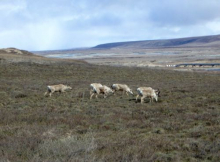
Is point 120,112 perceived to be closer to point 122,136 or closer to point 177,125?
point 177,125

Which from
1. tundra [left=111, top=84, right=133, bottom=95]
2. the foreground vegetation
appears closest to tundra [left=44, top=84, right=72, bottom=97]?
tundra [left=111, top=84, right=133, bottom=95]

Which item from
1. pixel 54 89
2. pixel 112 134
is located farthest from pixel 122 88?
pixel 112 134

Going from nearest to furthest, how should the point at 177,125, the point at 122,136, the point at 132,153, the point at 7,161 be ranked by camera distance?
the point at 7,161, the point at 132,153, the point at 122,136, the point at 177,125

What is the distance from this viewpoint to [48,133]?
10641 mm

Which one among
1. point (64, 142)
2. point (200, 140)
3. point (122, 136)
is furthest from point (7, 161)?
point (200, 140)

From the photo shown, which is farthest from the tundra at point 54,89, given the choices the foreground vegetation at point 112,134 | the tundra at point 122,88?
the foreground vegetation at point 112,134

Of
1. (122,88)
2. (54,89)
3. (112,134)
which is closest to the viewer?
(112,134)

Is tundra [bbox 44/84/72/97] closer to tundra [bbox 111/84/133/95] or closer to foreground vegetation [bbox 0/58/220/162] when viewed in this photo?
tundra [bbox 111/84/133/95]

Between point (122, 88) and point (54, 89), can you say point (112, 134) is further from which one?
point (54, 89)

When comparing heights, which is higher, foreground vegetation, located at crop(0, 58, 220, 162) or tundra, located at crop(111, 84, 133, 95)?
foreground vegetation, located at crop(0, 58, 220, 162)

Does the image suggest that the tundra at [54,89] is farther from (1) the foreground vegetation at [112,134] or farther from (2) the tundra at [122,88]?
(1) the foreground vegetation at [112,134]

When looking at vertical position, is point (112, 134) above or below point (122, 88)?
above

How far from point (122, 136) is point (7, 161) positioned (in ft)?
14.4

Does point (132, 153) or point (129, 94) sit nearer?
point (132, 153)
